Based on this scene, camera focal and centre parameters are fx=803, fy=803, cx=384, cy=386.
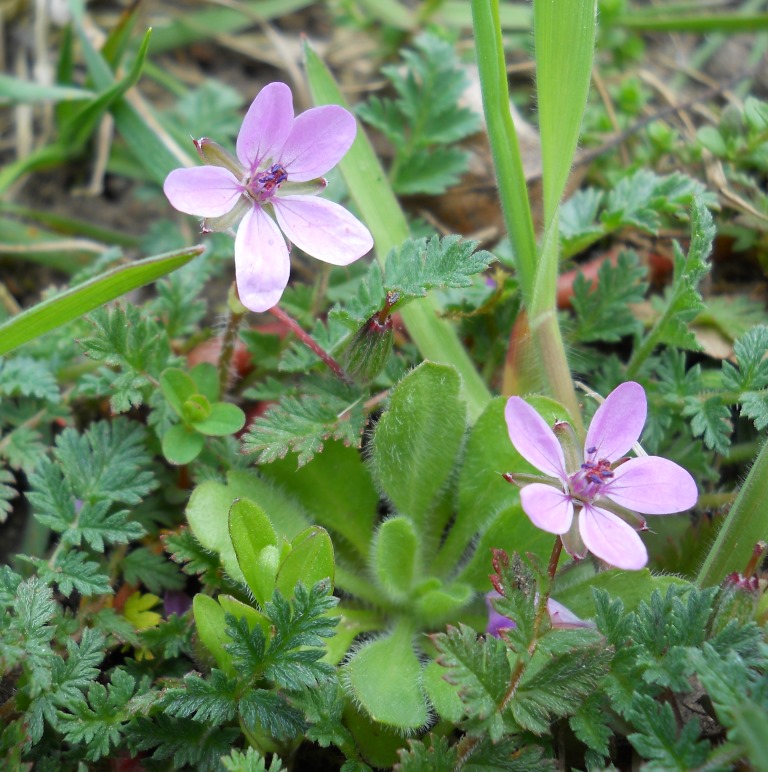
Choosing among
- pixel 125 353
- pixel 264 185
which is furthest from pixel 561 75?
pixel 125 353

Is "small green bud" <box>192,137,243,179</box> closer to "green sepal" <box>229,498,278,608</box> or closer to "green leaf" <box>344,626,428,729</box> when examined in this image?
"green sepal" <box>229,498,278,608</box>

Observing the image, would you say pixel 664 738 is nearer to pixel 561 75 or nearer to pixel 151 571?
pixel 151 571

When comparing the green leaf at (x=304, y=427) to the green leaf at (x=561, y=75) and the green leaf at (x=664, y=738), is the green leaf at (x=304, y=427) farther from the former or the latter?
the green leaf at (x=664, y=738)

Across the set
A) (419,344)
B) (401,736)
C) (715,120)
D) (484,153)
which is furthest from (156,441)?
(715,120)

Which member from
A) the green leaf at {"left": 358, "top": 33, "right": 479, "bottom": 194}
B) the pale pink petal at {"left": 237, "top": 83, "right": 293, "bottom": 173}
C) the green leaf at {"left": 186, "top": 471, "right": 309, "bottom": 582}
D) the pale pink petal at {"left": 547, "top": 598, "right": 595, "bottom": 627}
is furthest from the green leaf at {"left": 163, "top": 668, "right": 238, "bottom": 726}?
the green leaf at {"left": 358, "top": 33, "right": 479, "bottom": 194}

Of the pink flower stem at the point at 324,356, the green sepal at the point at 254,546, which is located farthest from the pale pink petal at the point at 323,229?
the green sepal at the point at 254,546

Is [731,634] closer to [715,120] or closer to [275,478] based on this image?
[275,478]

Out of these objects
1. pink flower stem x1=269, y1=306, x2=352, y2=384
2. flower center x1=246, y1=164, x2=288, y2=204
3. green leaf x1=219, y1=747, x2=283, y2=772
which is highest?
flower center x1=246, y1=164, x2=288, y2=204

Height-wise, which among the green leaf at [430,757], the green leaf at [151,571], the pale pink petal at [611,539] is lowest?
the green leaf at [151,571]
